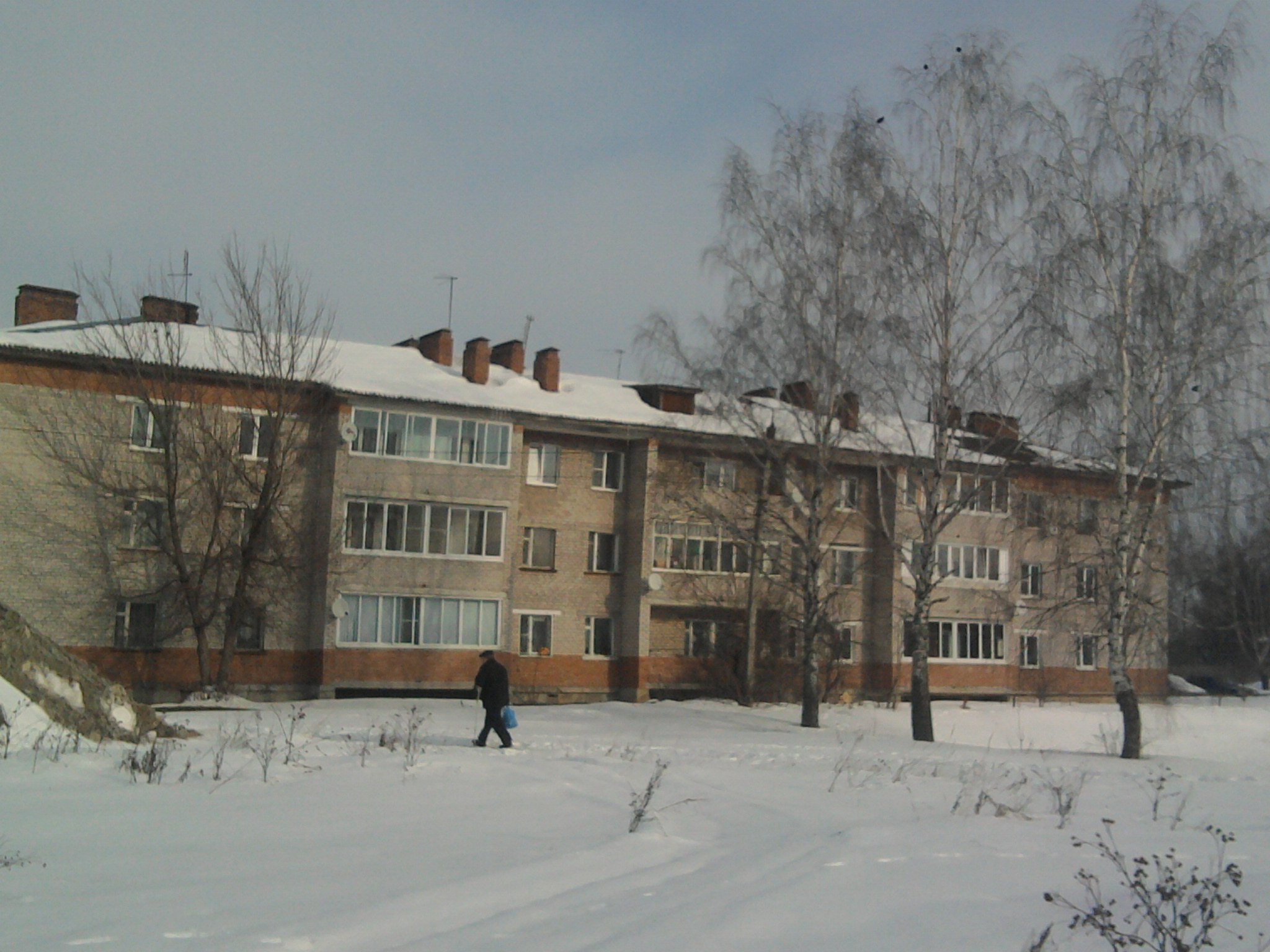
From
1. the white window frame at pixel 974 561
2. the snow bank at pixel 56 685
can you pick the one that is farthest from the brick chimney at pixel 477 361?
the snow bank at pixel 56 685

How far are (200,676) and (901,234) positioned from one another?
2046 centimetres

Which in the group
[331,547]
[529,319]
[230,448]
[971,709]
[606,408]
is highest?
[529,319]

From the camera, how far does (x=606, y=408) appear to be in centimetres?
3822

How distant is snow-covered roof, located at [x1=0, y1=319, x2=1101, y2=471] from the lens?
89.5 ft

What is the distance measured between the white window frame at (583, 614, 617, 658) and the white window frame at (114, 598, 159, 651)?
12.2m

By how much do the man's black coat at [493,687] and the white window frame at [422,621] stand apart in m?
16.4

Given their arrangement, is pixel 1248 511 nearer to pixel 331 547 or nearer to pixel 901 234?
pixel 901 234

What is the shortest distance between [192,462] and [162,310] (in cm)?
539

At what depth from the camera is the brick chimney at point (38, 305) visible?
35.2 meters

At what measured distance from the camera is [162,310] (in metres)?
34.0

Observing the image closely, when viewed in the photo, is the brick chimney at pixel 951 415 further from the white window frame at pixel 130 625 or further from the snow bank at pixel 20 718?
the white window frame at pixel 130 625

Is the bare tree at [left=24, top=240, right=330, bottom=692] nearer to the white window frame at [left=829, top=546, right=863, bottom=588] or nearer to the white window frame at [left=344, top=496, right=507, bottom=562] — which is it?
the white window frame at [left=344, top=496, right=507, bottom=562]

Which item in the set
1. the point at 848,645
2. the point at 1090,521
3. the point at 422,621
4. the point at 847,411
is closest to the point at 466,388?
the point at 422,621

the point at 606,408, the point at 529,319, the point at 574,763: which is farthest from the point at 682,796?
the point at 529,319
